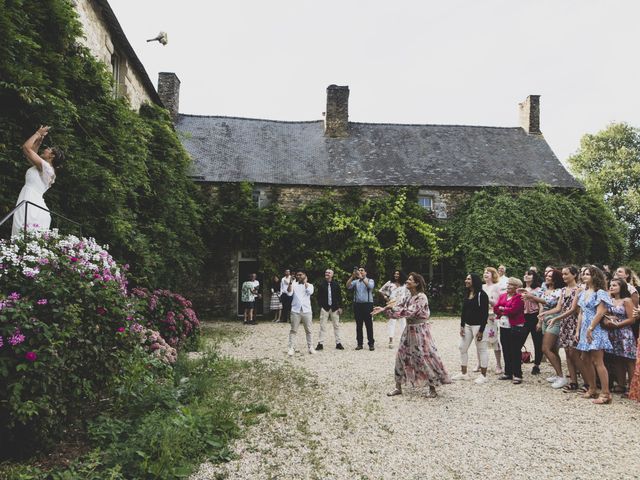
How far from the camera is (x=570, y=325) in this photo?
21.7ft

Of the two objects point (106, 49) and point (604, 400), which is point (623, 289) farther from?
point (106, 49)

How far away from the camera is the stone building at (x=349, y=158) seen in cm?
1844

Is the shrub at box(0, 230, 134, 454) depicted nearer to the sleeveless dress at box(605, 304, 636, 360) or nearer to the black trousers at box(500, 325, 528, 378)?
the black trousers at box(500, 325, 528, 378)

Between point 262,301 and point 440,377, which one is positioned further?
point 262,301

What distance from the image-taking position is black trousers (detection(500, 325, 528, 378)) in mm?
6926

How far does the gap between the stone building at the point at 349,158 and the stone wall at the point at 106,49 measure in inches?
209

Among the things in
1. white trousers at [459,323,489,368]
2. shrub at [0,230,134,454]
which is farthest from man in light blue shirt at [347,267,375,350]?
shrub at [0,230,134,454]

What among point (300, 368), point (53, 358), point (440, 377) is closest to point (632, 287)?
point (440, 377)

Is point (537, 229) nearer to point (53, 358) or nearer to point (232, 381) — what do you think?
point (232, 381)

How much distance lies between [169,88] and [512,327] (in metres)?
18.7

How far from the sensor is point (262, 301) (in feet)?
59.5

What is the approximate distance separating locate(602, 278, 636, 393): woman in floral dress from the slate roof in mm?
12986

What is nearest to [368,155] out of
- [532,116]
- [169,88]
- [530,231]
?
[530,231]

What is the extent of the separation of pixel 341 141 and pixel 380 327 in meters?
10.3
